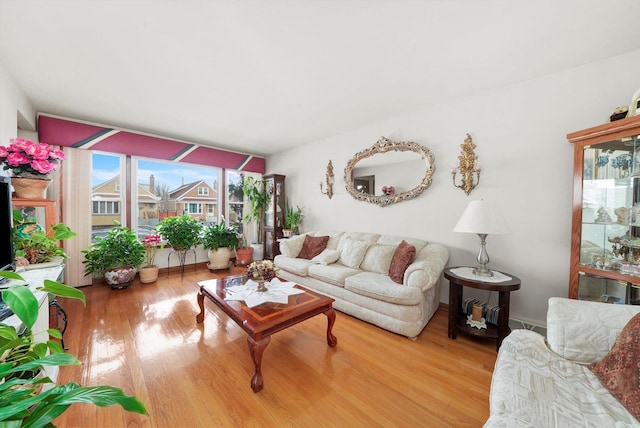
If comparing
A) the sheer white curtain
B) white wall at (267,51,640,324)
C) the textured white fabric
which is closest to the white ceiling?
white wall at (267,51,640,324)

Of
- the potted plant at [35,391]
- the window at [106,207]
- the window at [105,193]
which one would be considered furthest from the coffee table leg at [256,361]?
the window at [106,207]

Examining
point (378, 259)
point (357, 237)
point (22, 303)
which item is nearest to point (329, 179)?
point (357, 237)

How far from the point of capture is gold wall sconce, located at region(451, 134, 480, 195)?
2598 millimetres

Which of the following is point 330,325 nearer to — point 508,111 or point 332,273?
point 332,273

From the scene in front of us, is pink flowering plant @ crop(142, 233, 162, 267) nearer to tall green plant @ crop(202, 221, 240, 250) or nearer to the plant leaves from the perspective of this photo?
tall green plant @ crop(202, 221, 240, 250)

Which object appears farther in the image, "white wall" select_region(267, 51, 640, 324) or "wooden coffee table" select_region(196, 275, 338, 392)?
"white wall" select_region(267, 51, 640, 324)

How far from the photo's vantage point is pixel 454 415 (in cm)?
141

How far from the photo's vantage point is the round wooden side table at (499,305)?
6.44ft

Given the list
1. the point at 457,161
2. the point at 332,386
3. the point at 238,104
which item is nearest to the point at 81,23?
the point at 238,104

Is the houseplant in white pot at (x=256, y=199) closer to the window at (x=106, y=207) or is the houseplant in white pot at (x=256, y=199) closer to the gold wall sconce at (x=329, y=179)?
the gold wall sconce at (x=329, y=179)

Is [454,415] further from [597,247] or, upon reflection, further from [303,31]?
[303,31]

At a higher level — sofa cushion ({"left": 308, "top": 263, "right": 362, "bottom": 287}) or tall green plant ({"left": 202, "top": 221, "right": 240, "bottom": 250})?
tall green plant ({"left": 202, "top": 221, "right": 240, "bottom": 250})

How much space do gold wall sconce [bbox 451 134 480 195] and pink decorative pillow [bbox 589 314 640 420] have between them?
5.46 feet

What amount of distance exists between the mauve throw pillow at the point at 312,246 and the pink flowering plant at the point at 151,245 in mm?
2338
